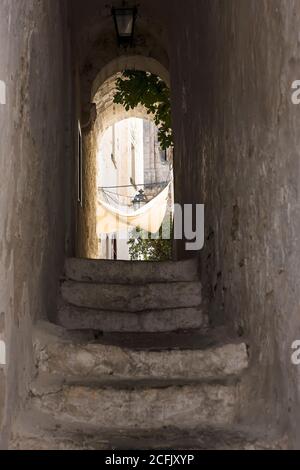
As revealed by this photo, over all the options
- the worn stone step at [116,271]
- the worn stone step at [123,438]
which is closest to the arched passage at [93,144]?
the worn stone step at [116,271]

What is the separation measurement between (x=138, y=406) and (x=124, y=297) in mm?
1134

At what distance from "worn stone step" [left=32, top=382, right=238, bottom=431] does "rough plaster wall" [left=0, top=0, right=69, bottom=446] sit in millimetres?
184

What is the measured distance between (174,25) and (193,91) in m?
1.41

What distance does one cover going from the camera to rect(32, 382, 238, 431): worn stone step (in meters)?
2.38

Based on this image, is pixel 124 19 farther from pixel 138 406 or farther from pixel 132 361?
pixel 138 406

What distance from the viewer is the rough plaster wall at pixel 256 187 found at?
2.06 m

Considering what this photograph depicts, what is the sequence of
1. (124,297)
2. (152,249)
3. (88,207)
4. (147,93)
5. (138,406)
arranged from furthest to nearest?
(152,249) → (147,93) → (88,207) → (124,297) → (138,406)

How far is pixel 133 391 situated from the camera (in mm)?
2412

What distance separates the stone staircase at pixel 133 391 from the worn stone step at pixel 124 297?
0.28 m

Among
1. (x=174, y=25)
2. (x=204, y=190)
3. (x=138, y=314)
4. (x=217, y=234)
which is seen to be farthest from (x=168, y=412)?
(x=174, y=25)

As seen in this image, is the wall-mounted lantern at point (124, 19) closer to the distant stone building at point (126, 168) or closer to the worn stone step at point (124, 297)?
the worn stone step at point (124, 297)

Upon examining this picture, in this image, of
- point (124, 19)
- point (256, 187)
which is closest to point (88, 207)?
point (124, 19)

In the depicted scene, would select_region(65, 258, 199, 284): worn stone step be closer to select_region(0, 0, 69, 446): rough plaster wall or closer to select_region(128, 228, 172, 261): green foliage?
select_region(0, 0, 69, 446): rough plaster wall

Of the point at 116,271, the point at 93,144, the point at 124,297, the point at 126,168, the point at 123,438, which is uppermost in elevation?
the point at 126,168
